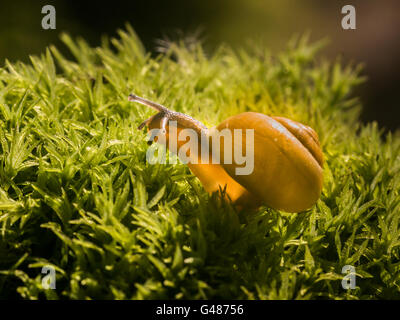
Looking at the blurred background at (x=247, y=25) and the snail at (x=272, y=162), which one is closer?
the snail at (x=272, y=162)

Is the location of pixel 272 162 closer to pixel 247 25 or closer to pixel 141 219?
pixel 141 219

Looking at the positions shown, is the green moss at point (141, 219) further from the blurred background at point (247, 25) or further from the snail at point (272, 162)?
the blurred background at point (247, 25)

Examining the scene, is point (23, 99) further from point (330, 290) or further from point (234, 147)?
point (330, 290)

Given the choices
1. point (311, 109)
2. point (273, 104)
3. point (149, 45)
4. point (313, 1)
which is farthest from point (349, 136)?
point (313, 1)

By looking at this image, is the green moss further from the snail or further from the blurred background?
the blurred background

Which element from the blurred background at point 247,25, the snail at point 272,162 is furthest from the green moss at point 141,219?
the blurred background at point 247,25

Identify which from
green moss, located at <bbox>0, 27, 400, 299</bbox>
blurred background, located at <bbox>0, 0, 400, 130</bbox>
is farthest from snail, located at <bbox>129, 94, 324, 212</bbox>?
blurred background, located at <bbox>0, 0, 400, 130</bbox>
